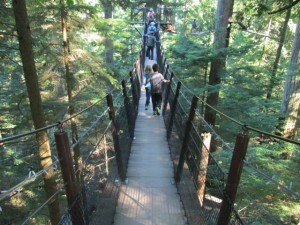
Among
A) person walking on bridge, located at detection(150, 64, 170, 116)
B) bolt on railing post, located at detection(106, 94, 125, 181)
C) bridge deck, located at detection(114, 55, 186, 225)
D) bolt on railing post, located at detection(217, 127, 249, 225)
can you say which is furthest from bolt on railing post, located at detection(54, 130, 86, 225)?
person walking on bridge, located at detection(150, 64, 170, 116)

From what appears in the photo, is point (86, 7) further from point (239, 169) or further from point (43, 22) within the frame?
point (239, 169)

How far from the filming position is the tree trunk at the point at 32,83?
14.1 ft

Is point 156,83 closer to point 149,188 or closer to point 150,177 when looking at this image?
point 150,177

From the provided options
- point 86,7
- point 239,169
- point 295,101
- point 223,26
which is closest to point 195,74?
point 223,26

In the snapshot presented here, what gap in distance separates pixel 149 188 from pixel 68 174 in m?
2.72

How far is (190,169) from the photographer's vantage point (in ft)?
14.6

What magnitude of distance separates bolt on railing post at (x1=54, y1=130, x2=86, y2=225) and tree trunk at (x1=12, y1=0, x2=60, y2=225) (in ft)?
5.40

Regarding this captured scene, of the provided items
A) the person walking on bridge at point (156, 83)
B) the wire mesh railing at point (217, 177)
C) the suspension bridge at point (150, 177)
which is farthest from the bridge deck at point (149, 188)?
the person walking on bridge at point (156, 83)

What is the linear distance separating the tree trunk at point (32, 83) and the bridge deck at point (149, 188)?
42.2 inches

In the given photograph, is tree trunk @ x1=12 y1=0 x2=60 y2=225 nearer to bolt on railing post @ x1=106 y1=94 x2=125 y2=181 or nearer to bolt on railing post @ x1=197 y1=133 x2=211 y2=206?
bolt on railing post @ x1=106 y1=94 x2=125 y2=181

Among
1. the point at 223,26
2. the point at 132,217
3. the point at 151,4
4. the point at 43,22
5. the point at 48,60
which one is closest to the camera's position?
the point at 132,217

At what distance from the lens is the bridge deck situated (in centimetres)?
404

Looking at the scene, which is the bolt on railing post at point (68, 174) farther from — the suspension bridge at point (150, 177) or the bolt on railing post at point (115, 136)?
the bolt on railing post at point (115, 136)

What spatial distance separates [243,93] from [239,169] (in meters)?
6.87
